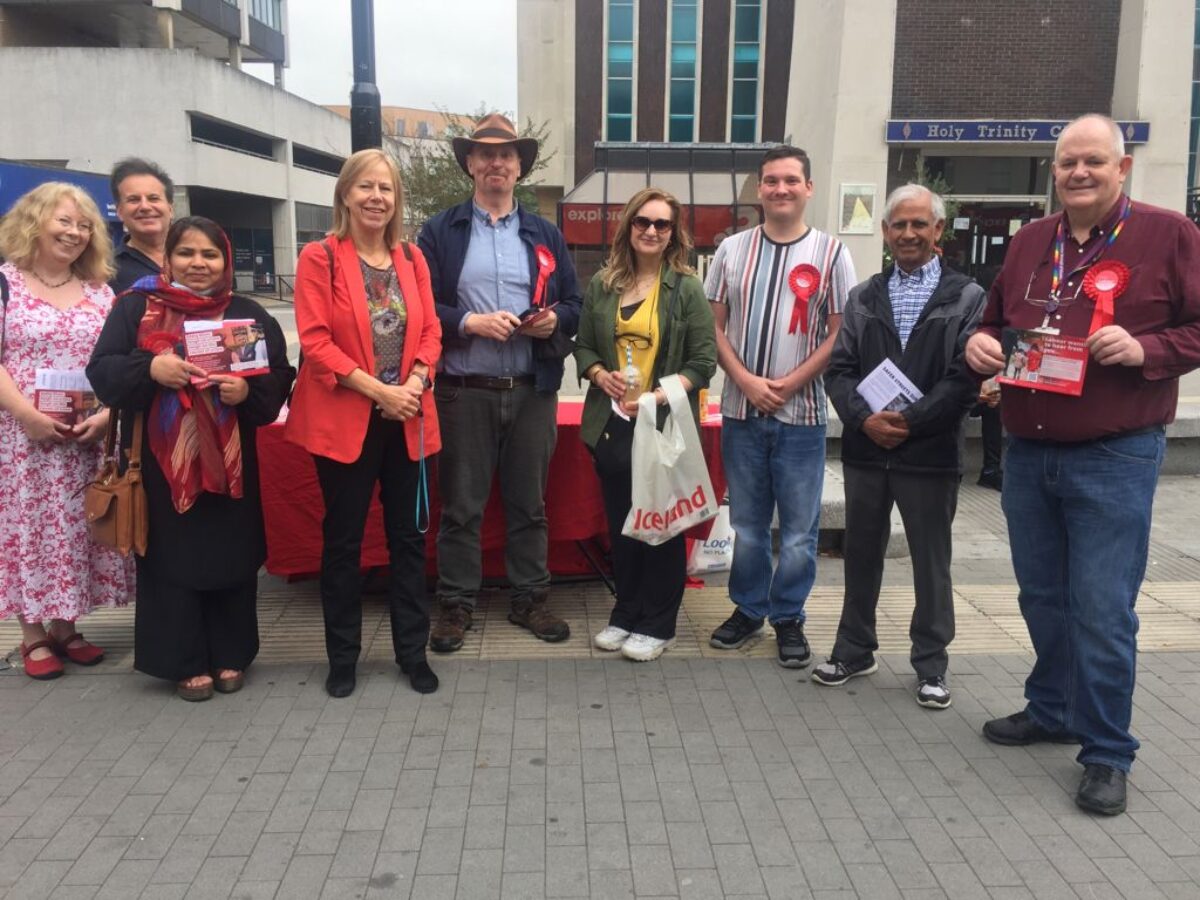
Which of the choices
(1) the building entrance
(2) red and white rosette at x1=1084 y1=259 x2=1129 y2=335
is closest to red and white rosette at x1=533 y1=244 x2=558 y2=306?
(2) red and white rosette at x1=1084 y1=259 x2=1129 y2=335

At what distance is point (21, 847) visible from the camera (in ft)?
9.05

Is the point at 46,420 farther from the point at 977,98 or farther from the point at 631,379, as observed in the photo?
the point at 977,98

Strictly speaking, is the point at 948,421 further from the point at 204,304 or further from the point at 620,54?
the point at 620,54

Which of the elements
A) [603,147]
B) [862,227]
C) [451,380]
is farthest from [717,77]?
[451,380]

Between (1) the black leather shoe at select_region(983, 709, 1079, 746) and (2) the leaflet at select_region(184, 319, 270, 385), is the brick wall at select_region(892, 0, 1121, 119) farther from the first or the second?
(2) the leaflet at select_region(184, 319, 270, 385)

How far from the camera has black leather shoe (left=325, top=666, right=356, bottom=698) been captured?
→ 12.4ft

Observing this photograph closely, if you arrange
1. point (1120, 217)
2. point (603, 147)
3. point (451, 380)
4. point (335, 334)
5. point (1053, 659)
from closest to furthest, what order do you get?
point (1120, 217)
point (1053, 659)
point (335, 334)
point (451, 380)
point (603, 147)

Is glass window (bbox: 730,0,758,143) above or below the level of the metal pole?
above

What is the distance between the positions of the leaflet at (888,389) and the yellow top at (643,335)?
35.1 inches

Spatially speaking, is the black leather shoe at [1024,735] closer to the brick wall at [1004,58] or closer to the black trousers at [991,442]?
the black trousers at [991,442]

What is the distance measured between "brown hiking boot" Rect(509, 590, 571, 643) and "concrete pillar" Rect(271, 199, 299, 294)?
159 feet

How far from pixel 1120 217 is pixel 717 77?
35058 millimetres

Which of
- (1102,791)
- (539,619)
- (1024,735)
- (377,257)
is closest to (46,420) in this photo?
(377,257)

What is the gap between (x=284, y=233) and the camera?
49688 millimetres
